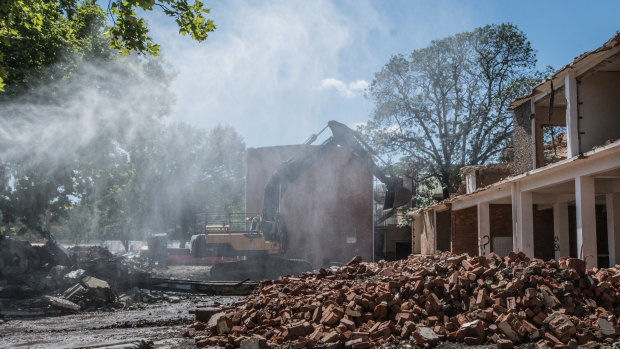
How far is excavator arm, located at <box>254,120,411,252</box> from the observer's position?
22812 millimetres

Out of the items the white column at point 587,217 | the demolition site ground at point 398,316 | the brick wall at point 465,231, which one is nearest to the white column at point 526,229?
the white column at point 587,217

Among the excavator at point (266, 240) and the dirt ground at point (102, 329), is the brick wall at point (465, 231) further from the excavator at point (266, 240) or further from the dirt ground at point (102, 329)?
the dirt ground at point (102, 329)

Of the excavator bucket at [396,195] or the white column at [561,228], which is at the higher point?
the excavator bucket at [396,195]

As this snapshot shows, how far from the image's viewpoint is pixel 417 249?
94.6 ft

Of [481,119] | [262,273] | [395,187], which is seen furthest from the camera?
[481,119]

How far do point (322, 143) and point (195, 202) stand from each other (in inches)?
1166

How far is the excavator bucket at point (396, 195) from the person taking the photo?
2373 cm

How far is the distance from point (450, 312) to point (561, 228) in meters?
11.4

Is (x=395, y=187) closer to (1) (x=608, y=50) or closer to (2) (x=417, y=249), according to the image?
(2) (x=417, y=249)

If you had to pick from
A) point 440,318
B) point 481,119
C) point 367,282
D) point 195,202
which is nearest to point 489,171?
point 481,119

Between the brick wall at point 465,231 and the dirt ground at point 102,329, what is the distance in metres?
11.9

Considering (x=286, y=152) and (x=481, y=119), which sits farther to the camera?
(x=286, y=152)

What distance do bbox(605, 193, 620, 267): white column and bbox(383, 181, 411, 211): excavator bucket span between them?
9825 millimetres

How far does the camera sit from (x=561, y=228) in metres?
17.6
